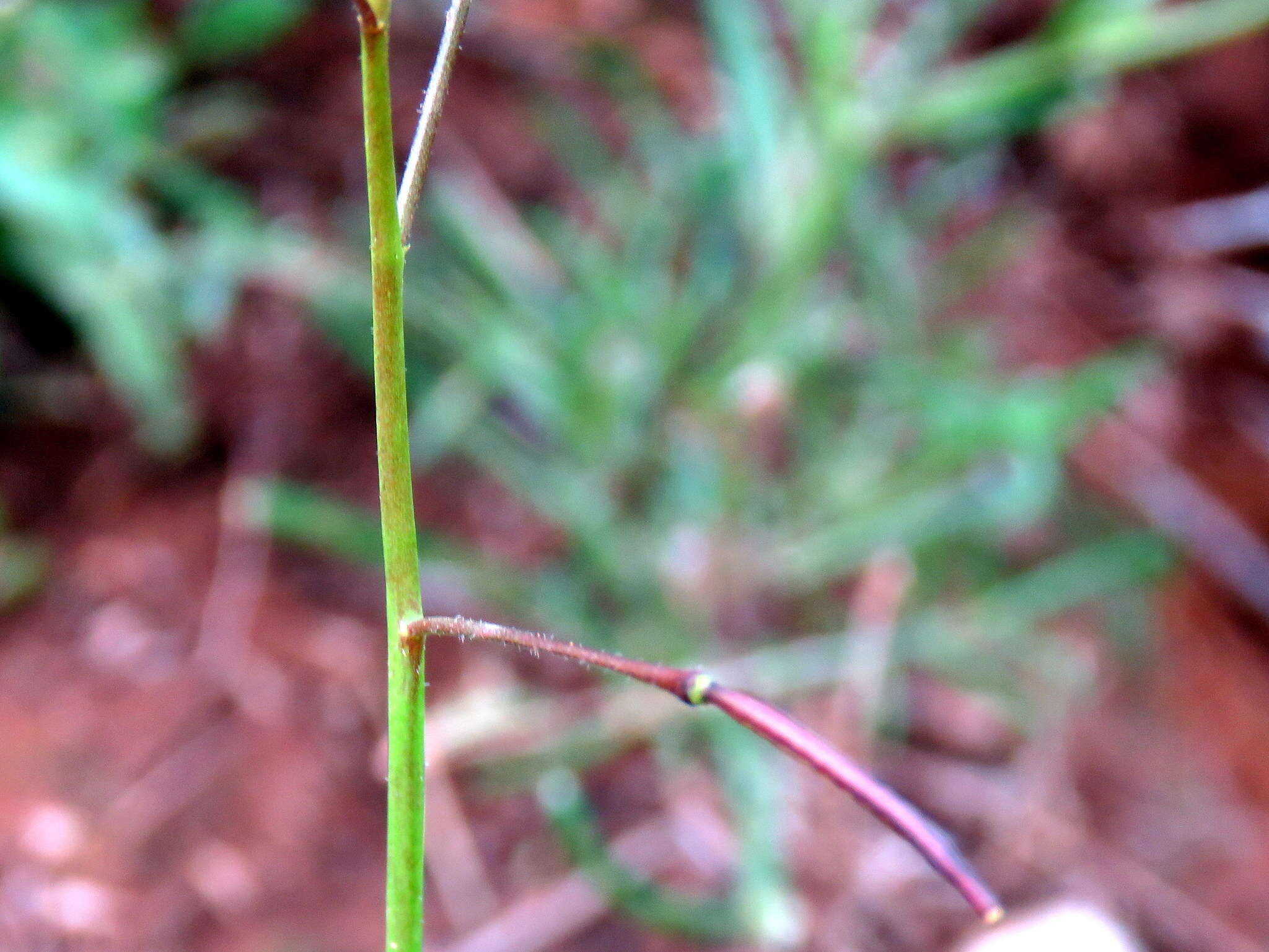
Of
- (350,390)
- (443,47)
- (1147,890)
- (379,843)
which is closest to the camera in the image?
(443,47)

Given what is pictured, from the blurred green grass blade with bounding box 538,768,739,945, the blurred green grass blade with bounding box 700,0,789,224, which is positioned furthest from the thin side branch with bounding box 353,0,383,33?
the blurred green grass blade with bounding box 700,0,789,224

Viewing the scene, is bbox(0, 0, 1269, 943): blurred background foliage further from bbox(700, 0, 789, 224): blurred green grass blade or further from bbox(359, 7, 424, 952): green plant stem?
bbox(359, 7, 424, 952): green plant stem

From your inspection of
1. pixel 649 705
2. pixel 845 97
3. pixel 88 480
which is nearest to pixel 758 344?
pixel 845 97

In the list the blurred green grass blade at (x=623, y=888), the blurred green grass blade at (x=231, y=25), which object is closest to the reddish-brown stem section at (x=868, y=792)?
the blurred green grass blade at (x=623, y=888)

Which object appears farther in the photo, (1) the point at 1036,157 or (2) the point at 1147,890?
(1) the point at 1036,157

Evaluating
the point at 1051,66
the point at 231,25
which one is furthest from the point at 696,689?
the point at 231,25

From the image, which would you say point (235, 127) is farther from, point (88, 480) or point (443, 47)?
point (443, 47)
